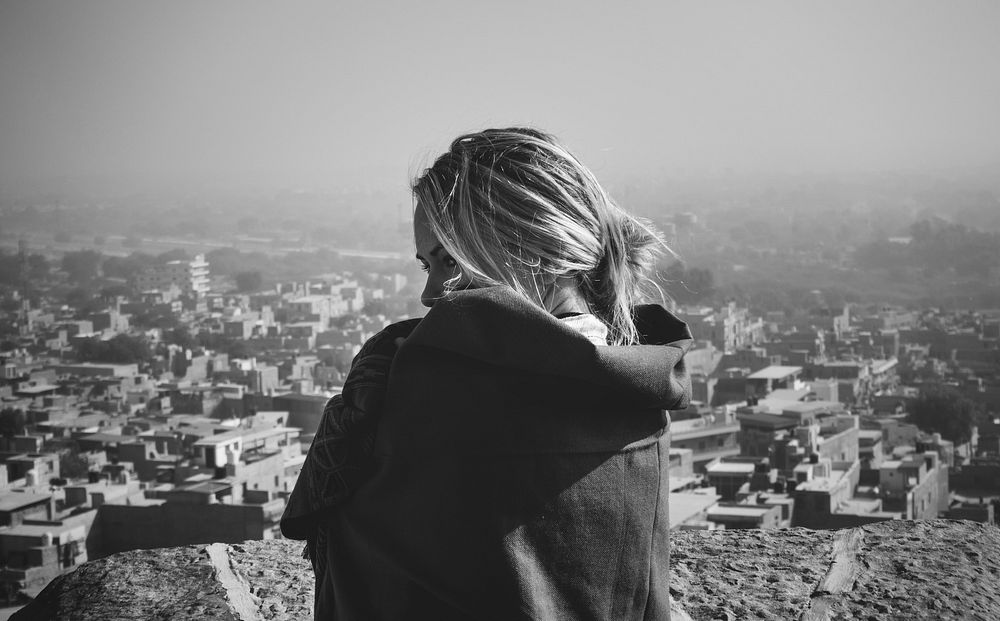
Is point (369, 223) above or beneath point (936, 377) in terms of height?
above

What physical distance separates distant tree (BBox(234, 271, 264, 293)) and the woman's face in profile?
36.3m

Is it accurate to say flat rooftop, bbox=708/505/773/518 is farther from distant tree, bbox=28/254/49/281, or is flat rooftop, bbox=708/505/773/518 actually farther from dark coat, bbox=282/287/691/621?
distant tree, bbox=28/254/49/281

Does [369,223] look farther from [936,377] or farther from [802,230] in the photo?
[936,377]

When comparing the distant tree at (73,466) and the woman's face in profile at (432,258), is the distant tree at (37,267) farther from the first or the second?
the woman's face in profile at (432,258)

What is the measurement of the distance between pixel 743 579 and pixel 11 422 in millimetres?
16734

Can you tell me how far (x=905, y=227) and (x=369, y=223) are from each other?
20.8m

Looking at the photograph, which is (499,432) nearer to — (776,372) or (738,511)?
(738,511)

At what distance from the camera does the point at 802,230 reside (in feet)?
138

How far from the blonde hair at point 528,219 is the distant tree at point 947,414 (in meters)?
15.6

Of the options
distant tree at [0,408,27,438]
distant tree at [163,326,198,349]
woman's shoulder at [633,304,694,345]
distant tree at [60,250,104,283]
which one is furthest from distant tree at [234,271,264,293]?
woman's shoulder at [633,304,694,345]

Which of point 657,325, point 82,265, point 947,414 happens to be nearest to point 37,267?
point 82,265

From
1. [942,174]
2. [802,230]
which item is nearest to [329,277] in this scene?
[802,230]

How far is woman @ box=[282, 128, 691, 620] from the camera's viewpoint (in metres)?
0.75

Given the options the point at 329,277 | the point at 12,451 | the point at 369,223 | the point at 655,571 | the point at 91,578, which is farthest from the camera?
the point at 369,223
